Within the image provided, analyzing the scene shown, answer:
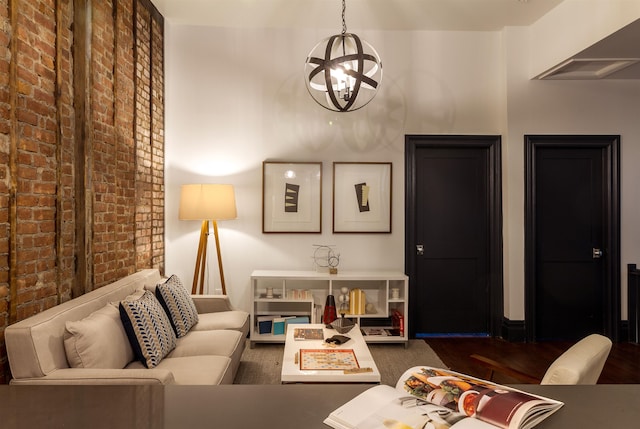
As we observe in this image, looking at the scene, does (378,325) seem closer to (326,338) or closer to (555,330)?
(326,338)

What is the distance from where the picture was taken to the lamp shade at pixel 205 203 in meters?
3.89

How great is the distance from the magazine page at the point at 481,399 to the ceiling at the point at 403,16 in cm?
365

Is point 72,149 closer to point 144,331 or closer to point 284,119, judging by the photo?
point 144,331

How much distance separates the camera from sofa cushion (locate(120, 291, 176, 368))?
247 centimetres

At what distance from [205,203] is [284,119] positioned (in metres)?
1.23

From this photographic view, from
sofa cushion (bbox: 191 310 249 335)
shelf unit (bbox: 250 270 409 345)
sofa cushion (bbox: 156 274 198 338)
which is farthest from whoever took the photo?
shelf unit (bbox: 250 270 409 345)

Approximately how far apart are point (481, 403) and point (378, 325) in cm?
375

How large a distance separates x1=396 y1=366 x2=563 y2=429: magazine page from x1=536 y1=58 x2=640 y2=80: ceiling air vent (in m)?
3.81

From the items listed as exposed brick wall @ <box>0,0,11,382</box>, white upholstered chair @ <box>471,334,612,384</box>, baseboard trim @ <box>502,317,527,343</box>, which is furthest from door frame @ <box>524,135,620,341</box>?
exposed brick wall @ <box>0,0,11,382</box>

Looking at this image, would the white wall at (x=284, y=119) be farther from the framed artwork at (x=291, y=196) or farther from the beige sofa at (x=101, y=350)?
the beige sofa at (x=101, y=350)

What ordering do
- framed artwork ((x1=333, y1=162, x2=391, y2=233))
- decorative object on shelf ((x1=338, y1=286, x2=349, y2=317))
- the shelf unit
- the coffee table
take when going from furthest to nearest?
framed artwork ((x1=333, y1=162, x2=391, y2=233)) → decorative object on shelf ((x1=338, y1=286, x2=349, y2=317)) → the shelf unit → the coffee table

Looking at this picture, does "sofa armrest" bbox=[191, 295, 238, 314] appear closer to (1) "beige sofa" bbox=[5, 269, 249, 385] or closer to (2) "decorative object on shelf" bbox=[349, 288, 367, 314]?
(1) "beige sofa" bbox=[5, 269, 249, 385]

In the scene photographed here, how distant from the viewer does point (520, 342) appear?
4340mm

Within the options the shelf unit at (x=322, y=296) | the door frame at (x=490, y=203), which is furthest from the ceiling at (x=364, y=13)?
the shelf unit at (x=322, y=296)
